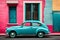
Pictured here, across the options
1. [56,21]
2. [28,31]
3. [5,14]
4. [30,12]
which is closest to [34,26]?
[28,31]

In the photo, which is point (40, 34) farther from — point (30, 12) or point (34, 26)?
point (30, 12)

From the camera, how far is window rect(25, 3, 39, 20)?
87.5 ft

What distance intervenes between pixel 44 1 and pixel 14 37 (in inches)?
226

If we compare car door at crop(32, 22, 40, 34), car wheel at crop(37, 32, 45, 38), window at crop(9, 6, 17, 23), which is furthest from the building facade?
car wheel at crop(37, 32, 45, 38)

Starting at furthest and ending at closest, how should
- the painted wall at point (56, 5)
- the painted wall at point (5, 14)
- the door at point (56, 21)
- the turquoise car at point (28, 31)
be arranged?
1. the door at point (56, 21)
2. the painted wall at point (56, 5)
3. the painted wall at point (5, 14)
4. the turquoise car at point (28, 31)

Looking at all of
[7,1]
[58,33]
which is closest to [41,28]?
[58,33]

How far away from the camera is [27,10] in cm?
2669

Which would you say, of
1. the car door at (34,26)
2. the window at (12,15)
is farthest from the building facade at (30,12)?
the car door at (34,26)

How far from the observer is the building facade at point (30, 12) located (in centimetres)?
2641

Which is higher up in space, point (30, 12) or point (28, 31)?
point (30, 12)

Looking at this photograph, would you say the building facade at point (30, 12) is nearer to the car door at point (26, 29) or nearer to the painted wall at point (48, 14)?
the painted wall at point (48, 14)

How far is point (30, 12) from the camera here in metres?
26.7

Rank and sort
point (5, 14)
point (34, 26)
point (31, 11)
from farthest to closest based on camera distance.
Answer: point (31, 11) < point (5, 14) < point (34, 26)

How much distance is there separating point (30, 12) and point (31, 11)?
15 centimetres
